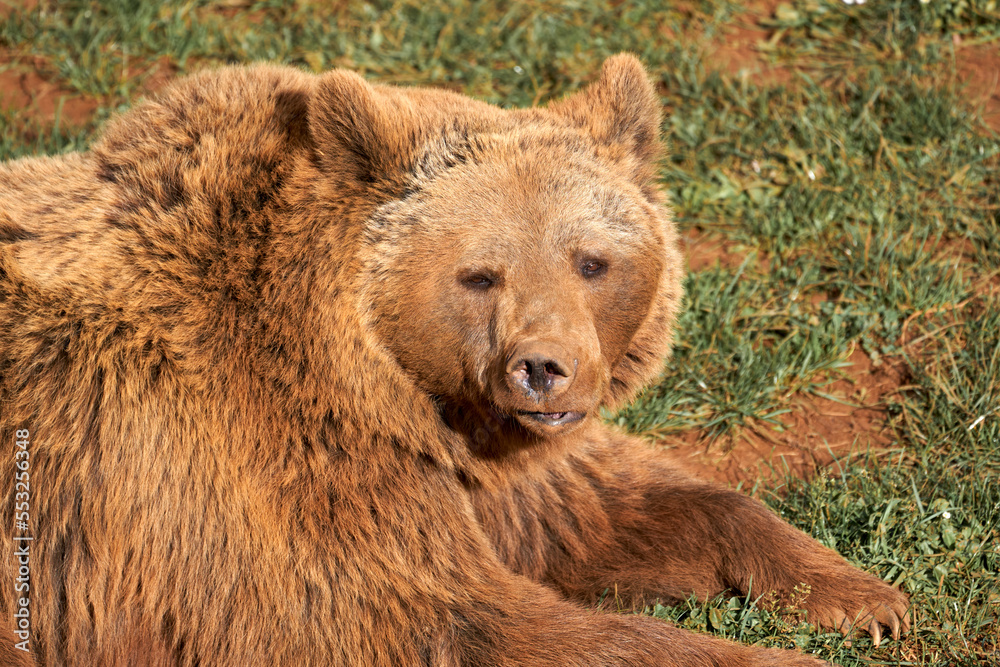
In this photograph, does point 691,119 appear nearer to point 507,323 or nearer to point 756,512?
point 756,512

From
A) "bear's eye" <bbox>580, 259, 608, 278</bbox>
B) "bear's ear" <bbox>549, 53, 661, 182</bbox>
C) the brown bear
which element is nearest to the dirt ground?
the brown bear

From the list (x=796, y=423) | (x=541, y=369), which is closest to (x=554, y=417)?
(x=541, y=369)

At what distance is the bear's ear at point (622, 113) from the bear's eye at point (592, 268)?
580 millimetres

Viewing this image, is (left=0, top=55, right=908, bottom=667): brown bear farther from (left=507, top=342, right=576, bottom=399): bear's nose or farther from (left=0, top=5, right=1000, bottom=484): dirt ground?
(left=0, top=5, right=1000, bottom=484): dirt ground

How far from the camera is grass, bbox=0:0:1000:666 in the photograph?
4.70 metres

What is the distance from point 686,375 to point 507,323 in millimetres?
2279

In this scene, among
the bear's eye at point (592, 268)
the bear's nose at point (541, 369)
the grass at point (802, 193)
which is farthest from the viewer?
the grass at point (802, 193)

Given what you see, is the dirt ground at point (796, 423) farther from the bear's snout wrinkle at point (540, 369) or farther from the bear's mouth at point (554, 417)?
the bear's snout wrinkle at point (540, 369)

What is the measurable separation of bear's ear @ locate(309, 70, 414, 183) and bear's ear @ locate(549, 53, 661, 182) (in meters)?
0.78

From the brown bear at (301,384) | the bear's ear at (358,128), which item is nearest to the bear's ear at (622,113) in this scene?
the brown bear at (301,384)

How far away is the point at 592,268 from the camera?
386 cm

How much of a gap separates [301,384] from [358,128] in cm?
93

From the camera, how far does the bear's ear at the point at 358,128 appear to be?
3.71 meters

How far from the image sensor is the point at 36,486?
3.74 m
